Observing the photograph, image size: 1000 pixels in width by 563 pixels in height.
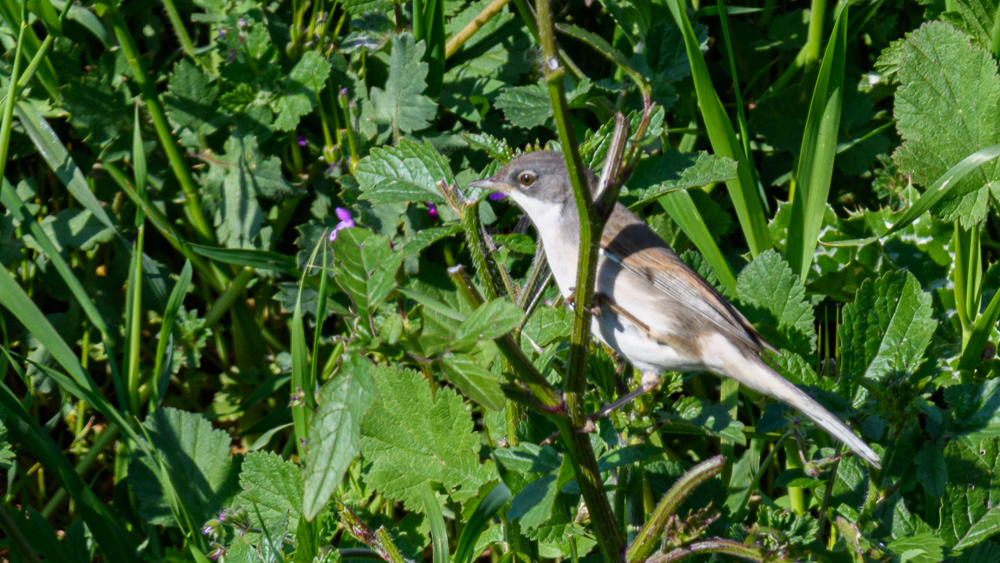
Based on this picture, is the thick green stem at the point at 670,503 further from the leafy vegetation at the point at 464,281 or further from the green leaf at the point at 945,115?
the green leaf at the point at 945,115

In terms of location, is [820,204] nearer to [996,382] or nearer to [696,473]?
[996,382]

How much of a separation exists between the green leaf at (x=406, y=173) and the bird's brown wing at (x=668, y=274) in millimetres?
685

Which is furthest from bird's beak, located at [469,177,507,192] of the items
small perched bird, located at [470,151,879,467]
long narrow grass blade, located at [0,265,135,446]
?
long narrow grass blade, located at [0,265,135,446]

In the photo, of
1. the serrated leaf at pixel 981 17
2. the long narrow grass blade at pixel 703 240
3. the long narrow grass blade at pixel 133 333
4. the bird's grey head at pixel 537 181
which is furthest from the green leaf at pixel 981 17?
the long narrow grass blade at pixel 133 333

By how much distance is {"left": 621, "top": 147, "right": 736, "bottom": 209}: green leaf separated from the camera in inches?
99.3

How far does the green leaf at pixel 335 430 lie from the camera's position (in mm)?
1508

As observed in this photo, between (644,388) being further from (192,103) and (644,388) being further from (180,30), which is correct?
(180,30)

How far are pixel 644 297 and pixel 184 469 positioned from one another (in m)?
1.62

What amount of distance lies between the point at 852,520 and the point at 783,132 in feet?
6.52

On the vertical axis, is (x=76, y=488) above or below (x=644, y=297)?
below

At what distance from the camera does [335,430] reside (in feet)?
4.99

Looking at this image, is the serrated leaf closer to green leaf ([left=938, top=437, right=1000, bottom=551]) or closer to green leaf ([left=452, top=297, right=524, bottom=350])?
green leaf ([left=938, top=437, right=1000, bottom=551])

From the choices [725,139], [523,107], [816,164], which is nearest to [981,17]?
[816,164]

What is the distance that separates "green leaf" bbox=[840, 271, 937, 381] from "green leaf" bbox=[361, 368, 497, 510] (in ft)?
3.38
